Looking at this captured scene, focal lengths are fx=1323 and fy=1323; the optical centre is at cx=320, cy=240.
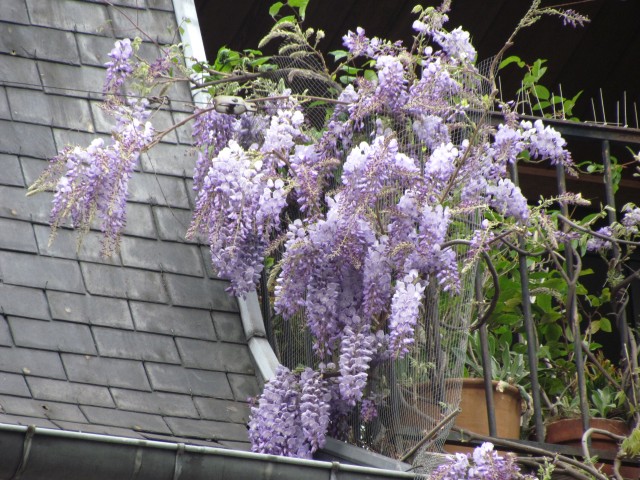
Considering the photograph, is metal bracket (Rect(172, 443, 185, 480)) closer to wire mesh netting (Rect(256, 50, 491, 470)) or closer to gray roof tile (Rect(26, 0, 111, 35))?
wire mesh netting (Rect(256, 50, 491, 470))

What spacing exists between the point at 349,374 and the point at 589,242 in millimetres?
1601

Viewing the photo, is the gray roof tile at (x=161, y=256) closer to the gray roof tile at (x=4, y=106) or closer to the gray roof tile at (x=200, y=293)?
the gray roof tile at (x=200, y=293)

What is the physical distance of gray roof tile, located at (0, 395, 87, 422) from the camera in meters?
3.69

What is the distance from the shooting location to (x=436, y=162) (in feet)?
13.2

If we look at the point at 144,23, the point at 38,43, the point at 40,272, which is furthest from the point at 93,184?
the point at 144,23

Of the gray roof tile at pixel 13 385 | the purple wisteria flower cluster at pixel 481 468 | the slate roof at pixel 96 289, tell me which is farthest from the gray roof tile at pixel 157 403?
the purple wisteria flower cluster at pixel 481 468

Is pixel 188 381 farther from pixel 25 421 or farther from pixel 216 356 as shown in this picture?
pixel 25 421

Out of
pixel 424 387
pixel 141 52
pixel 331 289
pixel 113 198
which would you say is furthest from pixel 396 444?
pixel 141 52

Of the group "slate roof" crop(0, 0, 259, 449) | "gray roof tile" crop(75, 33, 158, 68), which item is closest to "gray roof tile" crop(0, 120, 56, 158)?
"slate roof" crop(0, 0, 259, 449)

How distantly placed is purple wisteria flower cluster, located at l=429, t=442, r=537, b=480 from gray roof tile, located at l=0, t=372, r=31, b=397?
1.19m

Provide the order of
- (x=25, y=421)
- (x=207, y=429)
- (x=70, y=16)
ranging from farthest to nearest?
(x=70, y=16), (x=207, y=429), (x=25, y=421)

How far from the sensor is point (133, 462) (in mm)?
3500

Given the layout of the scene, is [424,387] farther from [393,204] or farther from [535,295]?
[535,295]

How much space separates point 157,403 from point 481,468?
3.29ft
